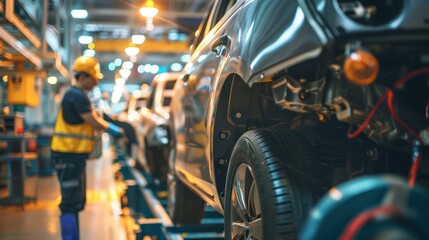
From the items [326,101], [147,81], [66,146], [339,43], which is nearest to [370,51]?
[339,43]

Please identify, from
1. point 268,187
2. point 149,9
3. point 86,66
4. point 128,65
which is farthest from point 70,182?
point 128,65

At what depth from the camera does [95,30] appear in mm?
25500

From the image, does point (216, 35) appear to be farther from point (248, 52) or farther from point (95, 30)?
point (95, 30)

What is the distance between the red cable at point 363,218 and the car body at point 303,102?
20.3 inches

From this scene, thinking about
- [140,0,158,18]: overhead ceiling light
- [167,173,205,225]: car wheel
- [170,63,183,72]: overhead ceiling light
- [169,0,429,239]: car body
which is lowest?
[167,173,205,225]: car wheel

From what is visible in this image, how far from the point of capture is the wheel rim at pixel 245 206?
95.2 inches

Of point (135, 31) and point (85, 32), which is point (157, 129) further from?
point (85, 32)

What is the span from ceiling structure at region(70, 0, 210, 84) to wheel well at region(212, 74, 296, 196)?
13.6m

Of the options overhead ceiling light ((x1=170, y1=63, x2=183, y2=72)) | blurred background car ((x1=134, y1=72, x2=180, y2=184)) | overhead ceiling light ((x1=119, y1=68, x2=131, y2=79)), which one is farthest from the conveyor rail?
overhead ceiling light ((x1=170, y1=63, x2=183, y2=72))

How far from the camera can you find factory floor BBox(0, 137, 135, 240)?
634cm

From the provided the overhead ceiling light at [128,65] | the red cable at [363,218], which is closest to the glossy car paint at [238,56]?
the red cable at [363,218]

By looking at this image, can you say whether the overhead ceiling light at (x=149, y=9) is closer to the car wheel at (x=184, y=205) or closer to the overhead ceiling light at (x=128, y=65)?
the car wheel at (x=184, y=205)

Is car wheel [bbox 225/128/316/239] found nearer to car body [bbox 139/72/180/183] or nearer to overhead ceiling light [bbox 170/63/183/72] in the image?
car body [bbox 139/72/180/183]

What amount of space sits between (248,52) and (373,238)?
51.4 inches
